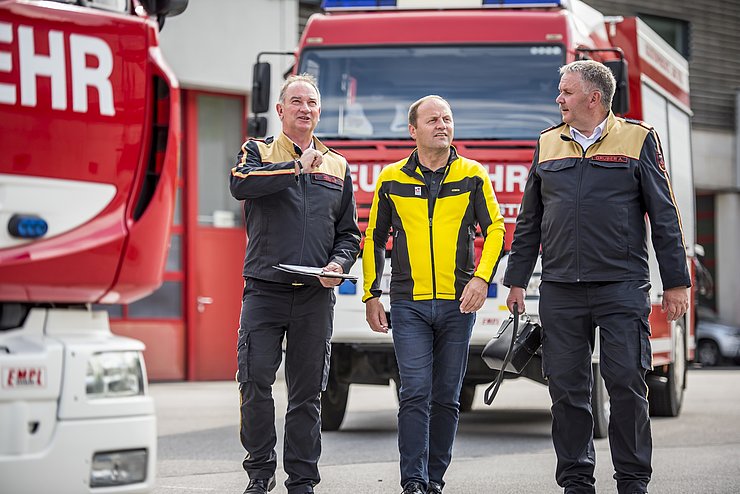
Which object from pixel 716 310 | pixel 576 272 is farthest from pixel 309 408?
pixel 716 310

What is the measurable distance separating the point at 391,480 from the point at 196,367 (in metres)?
10.5

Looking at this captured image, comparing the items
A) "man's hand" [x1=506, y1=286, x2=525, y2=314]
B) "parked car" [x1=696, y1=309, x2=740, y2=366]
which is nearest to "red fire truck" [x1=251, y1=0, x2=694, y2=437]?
"man's hand" [x1=506, y1=286, x2=525, y2=314]

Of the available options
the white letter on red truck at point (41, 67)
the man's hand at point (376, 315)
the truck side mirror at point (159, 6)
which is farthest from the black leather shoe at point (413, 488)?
the white letter on red truck at point (41, 67)

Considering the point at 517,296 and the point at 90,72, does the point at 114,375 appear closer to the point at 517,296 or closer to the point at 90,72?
the point at 90,72

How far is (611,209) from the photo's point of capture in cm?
614

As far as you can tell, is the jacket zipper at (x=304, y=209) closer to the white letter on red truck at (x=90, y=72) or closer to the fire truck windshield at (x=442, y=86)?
the white letter on red truck at (x=90, y=72)

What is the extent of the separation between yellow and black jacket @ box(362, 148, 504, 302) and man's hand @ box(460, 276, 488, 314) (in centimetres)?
9

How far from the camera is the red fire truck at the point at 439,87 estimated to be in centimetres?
989

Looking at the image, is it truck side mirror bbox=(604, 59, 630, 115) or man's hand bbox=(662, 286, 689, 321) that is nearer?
man's hand bbox=(662, 286, 689, 321)

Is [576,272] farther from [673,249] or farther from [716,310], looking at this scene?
[716,310]

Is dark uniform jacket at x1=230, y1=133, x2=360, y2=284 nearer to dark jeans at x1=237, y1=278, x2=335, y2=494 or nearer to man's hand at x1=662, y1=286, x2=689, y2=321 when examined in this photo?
dark jeans at x1=237, y1=278, x2=335, y2=494

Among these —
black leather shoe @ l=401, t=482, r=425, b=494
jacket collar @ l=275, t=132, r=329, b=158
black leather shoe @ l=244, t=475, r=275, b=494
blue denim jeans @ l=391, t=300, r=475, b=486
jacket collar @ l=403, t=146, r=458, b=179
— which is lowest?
black leather shoe @ l=401, t=482, r=425, b=494

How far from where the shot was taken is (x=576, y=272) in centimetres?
615

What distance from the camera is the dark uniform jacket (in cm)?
622
